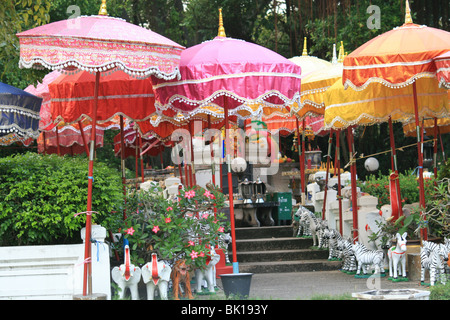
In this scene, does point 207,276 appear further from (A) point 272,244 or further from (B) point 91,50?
(A) point 272,244

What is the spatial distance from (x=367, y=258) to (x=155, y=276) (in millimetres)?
3505

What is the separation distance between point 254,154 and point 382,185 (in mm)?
4758

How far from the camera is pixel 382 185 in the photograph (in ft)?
42.6

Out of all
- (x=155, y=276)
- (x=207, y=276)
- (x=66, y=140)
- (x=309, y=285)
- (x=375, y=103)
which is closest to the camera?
(x=155, y=276)

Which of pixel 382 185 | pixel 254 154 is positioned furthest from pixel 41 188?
pixel 254 154

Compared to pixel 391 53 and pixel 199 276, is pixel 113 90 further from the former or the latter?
pixel 391 53

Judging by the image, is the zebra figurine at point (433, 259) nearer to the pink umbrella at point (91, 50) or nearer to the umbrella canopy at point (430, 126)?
the pink umbrella at point (91, 50)

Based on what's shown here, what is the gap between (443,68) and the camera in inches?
346

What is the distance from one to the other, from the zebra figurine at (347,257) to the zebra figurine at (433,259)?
148cm

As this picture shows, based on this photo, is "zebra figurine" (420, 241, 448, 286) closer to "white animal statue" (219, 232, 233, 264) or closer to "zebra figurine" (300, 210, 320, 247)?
"white animal statue" (219, 232, 233, 264)

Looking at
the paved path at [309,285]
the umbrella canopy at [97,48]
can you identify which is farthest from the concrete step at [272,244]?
the umbrella canopy at [97,48]

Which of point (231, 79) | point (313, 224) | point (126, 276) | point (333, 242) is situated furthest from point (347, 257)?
point (126, 276)

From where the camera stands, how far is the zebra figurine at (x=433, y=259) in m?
8.60

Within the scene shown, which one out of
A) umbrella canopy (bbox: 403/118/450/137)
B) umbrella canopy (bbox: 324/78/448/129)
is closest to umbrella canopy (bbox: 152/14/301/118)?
umbrella canopy (bbox: 324/78/448/129)
